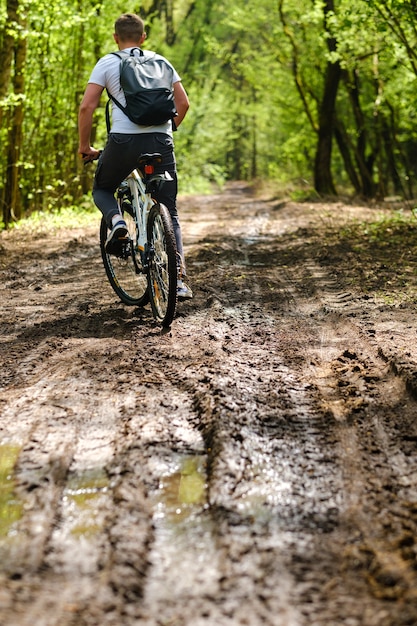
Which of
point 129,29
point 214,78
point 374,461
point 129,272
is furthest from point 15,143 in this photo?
point 214,78

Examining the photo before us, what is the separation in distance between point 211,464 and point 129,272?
3.33 meters

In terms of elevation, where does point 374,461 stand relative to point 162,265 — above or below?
below

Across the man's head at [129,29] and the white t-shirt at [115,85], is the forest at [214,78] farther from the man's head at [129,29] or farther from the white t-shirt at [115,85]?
the white t-shirt at [115,85]

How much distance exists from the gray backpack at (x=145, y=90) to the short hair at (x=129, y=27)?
204 mm

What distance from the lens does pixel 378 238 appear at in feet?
32.6

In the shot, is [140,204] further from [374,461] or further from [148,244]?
[374,461]

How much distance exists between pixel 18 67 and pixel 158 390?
34.9 feet

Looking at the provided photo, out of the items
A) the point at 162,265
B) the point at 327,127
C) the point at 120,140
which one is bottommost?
the point at 162,265

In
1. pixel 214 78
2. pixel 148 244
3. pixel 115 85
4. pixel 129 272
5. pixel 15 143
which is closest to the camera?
pixel 115 85

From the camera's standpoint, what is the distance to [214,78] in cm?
3238

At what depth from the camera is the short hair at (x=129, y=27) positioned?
4.97 metres

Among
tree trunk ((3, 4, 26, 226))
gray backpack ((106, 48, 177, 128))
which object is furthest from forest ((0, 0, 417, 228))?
gray backpack ((106, 48, 177, 128))

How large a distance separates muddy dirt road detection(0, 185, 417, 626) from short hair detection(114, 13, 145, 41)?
7.22 feet

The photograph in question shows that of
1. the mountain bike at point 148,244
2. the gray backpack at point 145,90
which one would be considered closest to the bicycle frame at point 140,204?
the mountain bike at point 148,244
